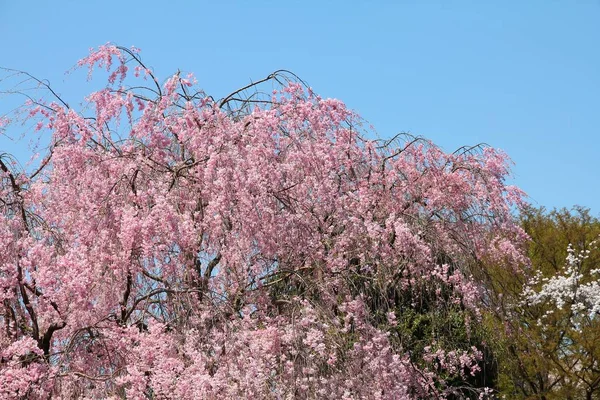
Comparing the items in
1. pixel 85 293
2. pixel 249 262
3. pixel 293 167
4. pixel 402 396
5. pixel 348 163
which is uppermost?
pixel 348 163

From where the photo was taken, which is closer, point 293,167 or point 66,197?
point 66,197

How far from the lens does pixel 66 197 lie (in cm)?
793

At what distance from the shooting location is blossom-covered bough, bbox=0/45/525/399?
6277 mm

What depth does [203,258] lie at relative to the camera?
725 centimetres

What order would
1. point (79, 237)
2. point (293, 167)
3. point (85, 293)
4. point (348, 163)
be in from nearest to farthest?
A: 1. point (85, 293)
2. point (79, 237)
3. point (293, 167)
4. point (348, 163)

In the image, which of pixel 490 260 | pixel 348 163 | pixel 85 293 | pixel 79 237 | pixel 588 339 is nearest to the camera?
pixel 85 293

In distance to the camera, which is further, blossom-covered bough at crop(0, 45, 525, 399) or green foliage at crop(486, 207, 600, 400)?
green foliage at crop(486, 207, 600, 400)

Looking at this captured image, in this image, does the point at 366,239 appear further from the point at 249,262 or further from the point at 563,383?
the point at 563,383

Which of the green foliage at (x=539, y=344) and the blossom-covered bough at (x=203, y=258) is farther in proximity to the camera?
the green foliage at (x=539, y=344)

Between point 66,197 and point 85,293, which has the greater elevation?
point 66,197

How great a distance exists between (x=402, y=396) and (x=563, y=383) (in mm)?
5160

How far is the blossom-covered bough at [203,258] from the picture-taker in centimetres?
628

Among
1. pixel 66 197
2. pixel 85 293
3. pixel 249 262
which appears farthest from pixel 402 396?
pixel 66 197

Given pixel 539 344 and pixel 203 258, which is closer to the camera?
pixel 203 258
